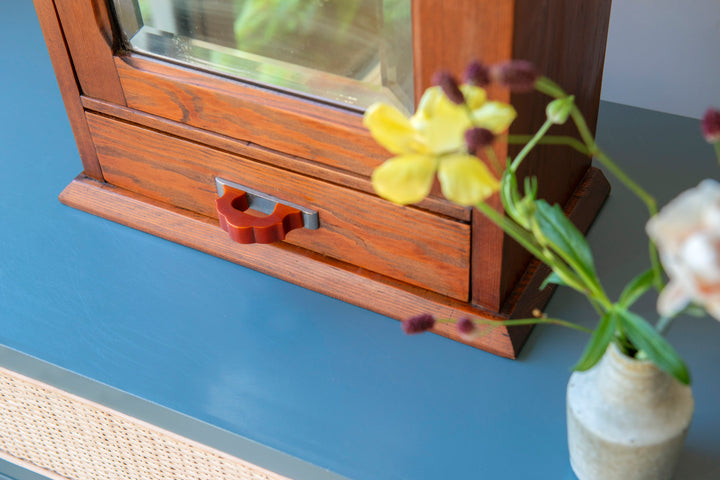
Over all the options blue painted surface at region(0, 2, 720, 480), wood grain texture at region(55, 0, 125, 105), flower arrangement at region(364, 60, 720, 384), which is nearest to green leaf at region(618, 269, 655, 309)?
flower arrangement at region(364, 60, 720, 384)

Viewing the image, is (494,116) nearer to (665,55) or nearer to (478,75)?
(478,75)

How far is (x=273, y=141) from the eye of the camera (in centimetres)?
77

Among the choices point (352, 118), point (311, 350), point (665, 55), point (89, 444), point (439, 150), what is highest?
point (439, 150)

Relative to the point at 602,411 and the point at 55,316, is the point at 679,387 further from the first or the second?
the point at 55,316

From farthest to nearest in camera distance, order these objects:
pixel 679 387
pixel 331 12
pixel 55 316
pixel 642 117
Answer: pixel 642 117
pixel 55 316
pixel 331 12
pixel 679 387

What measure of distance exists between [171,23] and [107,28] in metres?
0.06

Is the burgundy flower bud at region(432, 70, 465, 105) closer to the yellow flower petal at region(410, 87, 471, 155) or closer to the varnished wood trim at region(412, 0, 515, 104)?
the yellow flower petal at region(410, 87, 471, 155)

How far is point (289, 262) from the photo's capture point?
0.84 m

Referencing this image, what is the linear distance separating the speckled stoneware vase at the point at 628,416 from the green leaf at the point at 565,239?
6 cm

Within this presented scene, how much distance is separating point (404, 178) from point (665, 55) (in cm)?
69

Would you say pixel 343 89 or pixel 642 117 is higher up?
pixel 343 89

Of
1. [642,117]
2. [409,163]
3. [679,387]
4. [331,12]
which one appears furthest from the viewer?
[642,117]

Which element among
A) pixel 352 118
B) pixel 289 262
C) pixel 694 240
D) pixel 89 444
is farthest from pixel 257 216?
pixel 694 240

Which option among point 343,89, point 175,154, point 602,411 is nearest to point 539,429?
point 602,411
